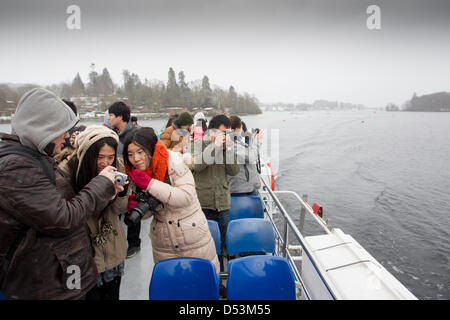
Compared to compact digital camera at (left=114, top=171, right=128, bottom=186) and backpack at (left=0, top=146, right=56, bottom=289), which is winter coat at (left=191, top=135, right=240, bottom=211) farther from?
backpack at (left=0, top=146, right=56, bottom=289)

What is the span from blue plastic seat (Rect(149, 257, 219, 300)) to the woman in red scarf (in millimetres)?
112

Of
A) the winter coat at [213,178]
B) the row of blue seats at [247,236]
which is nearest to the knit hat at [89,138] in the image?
the winter coat at [213,178]

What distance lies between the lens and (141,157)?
5.23ft

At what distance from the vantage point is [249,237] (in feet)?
7.94

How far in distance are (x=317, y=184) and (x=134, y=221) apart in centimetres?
1353

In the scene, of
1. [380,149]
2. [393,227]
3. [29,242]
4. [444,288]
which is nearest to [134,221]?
[29,242]

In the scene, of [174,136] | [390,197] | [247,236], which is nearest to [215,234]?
[247,236]

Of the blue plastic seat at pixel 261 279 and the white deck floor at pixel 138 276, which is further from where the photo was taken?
the white deck floor at pixel 138 276

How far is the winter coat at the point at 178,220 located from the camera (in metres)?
1.62

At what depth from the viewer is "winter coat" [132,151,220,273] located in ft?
5.32

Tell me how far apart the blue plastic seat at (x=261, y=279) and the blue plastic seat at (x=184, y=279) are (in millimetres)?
168

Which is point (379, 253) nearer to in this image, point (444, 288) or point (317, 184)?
point (444, 288)

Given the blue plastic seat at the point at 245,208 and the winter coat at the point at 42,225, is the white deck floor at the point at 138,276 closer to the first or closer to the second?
the blue plastic seat at the point at 245,208

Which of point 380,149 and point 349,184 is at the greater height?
point 380,149
